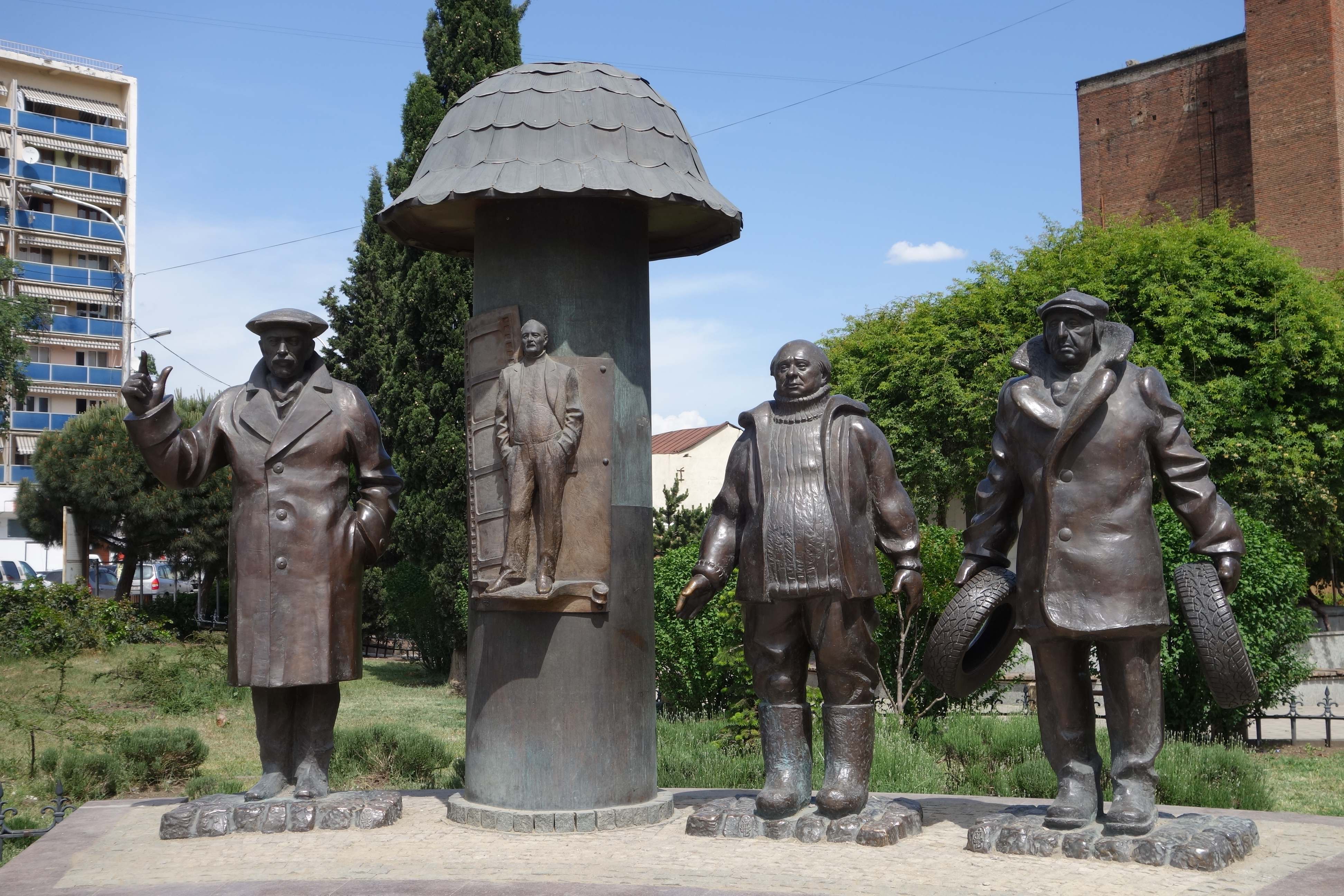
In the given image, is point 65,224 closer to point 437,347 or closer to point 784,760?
point 437,347

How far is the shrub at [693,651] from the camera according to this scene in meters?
11.6

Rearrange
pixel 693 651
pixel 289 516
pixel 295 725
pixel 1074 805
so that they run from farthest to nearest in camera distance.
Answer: pixel 693 651
pixel 295 725
pixel 289 516
pixel 1074 805

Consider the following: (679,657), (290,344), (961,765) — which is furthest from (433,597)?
(290,344)

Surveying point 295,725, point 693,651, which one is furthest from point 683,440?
point 295,725

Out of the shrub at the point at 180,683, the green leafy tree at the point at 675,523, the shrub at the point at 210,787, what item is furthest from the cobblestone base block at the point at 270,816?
the green leafy tree at the point at 675,523

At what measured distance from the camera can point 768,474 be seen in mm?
6035

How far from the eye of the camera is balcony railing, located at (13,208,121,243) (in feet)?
140

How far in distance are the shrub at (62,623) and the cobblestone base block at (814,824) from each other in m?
14.0

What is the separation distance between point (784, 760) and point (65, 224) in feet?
144

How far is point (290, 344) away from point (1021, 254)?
2170cm

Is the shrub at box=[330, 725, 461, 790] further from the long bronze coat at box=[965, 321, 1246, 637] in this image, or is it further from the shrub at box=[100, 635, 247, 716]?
the long bronze coat at box=[965, 321, 1246, 637]

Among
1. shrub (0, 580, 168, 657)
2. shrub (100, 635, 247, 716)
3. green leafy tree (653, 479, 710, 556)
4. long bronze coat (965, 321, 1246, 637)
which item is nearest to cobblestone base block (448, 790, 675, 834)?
long bronze coat (965, 321, 1246, 637)

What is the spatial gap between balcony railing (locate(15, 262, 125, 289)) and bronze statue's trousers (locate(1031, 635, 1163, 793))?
4142cm

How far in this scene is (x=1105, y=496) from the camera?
219 inches
